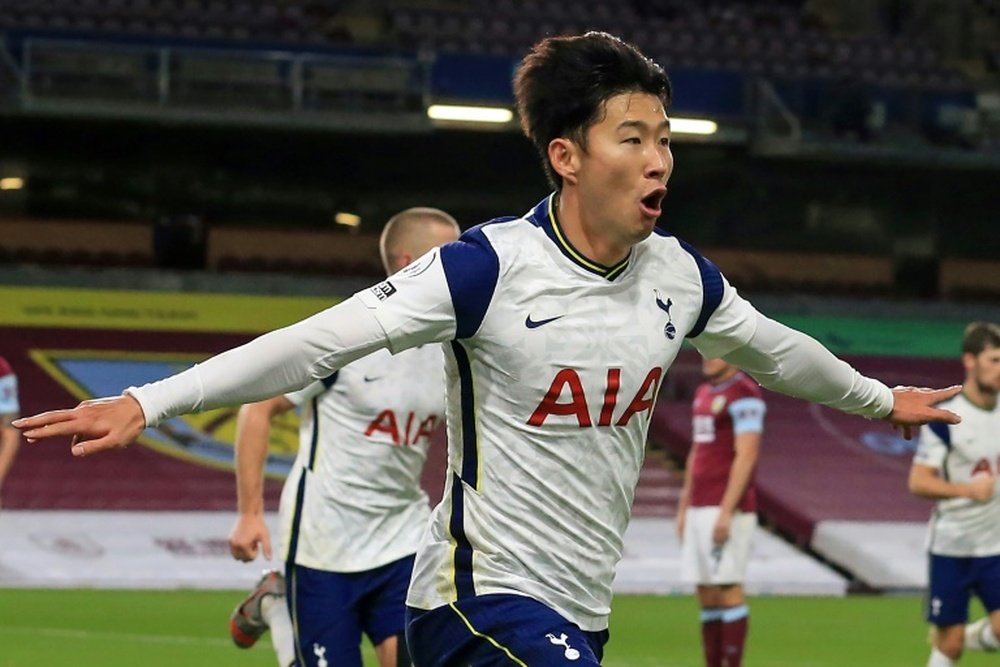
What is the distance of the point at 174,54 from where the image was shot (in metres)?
23.1

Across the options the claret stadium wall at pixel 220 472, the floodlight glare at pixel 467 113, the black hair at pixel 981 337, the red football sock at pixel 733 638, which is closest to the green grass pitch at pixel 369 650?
the red football sock at pixel 733 638

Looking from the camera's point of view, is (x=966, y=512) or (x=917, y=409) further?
(x=966, y=512)

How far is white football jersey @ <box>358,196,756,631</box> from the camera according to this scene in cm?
407

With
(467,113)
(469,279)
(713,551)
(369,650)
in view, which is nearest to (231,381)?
(469,279)

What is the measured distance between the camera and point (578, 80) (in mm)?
4105

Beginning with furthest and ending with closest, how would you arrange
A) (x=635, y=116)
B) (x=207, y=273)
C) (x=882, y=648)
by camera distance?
(x=207, y=273), (x=882, y=648), (x=635, y=116)

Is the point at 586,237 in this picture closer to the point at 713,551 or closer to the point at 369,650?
the point at 713,551

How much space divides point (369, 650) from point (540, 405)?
7933mm

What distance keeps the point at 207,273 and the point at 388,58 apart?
406 centimetres

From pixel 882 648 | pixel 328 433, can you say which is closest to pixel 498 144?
pixel 882 648

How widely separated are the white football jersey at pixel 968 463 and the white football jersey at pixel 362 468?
3.94m

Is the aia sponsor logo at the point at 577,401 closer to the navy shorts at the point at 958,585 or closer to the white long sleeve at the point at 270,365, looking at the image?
→ the white long sleeve at the point at 270,365

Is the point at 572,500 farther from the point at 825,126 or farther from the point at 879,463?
the point at 825,126

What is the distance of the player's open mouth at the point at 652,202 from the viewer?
13.2 feet
